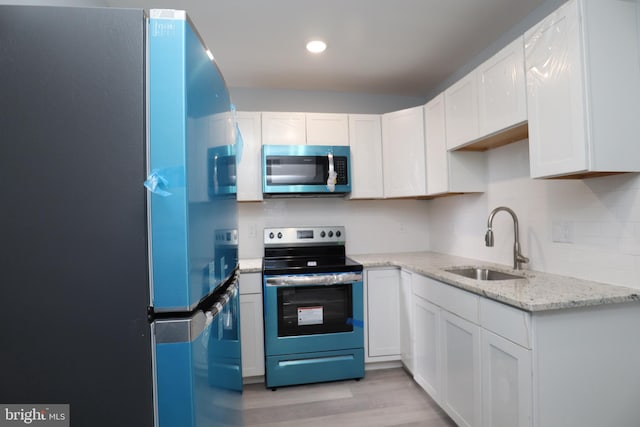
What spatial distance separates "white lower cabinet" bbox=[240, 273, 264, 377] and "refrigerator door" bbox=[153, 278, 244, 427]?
4.57 ft

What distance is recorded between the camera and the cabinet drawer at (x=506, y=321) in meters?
1.28

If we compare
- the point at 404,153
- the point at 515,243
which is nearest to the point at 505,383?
the point at 515,243

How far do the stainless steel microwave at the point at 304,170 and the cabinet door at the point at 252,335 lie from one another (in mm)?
931

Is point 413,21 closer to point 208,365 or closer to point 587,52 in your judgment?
point 587,52

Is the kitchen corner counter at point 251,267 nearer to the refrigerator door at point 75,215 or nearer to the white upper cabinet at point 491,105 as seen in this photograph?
the refrigerator door at point 75,215

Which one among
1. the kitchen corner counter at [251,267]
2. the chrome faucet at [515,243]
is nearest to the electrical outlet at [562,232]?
the chrome faucet at [515,243]

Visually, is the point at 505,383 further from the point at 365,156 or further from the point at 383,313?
the point at 365,156

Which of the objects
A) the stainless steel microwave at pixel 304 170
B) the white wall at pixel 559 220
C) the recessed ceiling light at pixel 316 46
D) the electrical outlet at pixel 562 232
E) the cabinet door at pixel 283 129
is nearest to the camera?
the white wall at pixel 559 220

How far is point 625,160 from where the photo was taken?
132 cm

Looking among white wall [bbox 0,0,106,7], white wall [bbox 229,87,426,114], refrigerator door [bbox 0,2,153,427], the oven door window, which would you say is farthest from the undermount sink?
white wall [bbox 0,0,106,7]

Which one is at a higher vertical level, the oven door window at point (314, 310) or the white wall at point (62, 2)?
the white wall at point (62, 2)

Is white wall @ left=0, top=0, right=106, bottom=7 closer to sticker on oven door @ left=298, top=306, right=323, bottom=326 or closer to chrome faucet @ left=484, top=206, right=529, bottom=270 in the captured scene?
sticker on oven door @ left=298, top=306, right=323, bottom=326

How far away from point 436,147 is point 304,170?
3.65 feet

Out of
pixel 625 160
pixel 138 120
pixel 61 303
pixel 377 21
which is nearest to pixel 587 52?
pixel 625 160
